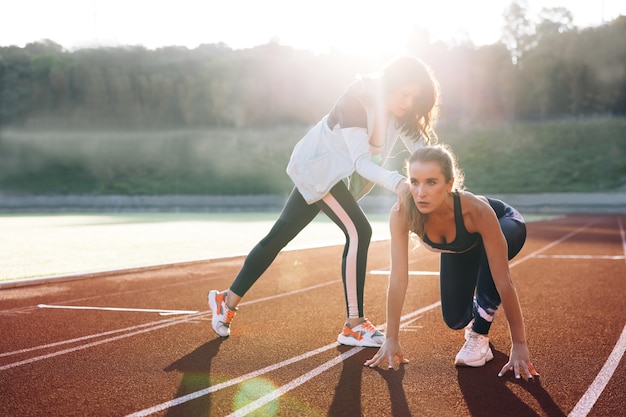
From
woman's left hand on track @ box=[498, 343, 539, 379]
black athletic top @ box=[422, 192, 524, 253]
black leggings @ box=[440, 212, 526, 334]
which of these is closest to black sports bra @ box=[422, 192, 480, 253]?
black athletic top @ box=[422, 192, 524, 253]

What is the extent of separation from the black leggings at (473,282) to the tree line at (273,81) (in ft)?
244

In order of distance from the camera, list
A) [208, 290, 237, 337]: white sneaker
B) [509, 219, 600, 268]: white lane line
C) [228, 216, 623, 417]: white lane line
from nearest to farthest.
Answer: [228, 216, 623, 417]: white lane line < [208, 290, 237, 337]: white sneaker < [509, 219, 600, 268]: white lane line

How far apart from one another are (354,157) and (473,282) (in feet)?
3.77

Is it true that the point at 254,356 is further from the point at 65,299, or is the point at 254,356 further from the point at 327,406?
the point at 65,299

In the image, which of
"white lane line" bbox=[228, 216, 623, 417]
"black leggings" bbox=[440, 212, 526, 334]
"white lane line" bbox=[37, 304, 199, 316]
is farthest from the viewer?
"white lane line" bbox=[37, 304, 199, 316]

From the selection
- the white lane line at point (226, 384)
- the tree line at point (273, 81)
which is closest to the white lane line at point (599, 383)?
the white lane line at point (226, 384)

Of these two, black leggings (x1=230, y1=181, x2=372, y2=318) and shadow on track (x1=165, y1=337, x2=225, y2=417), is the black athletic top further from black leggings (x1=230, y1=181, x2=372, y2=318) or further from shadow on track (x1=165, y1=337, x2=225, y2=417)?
shadow on track (x1=165, y1=337, x2=225, y2=417)

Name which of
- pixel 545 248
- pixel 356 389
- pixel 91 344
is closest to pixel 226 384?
pixel 356 389

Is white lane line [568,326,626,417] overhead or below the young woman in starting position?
below

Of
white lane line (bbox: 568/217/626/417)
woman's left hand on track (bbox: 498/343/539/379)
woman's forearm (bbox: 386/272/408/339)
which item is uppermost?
woman's forearm (bbox: 386/272/408/339)

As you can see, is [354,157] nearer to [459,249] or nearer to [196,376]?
[459,249]

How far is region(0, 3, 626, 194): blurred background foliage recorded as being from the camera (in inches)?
2650

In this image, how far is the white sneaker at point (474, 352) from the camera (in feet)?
15.8

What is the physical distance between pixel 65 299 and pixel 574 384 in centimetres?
597
